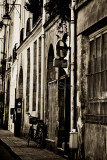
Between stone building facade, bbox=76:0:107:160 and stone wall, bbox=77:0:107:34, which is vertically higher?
stone wall, bbox=77:0:107:34

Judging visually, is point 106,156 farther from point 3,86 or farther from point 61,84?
point 3,86

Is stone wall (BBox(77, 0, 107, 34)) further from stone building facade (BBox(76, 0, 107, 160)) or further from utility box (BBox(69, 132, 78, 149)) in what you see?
utility box (BBox(69, 132, 78, 149))

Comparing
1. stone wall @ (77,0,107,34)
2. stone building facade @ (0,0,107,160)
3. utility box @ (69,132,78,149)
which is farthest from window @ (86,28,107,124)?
utility box @ (69,132,78,149)

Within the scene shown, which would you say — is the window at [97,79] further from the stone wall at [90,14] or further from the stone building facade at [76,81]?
the stone wall at [90,14]

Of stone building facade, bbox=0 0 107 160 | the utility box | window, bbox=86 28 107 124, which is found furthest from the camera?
the utility box

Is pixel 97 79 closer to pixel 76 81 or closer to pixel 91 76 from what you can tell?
pixel 91 76

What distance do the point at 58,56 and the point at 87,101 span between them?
7.03ft

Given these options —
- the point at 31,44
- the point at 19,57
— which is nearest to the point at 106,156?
the point at 31,44

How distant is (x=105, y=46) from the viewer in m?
9.07

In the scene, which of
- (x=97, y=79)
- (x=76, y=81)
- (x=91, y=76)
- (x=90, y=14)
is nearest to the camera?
(x=97, y=79)

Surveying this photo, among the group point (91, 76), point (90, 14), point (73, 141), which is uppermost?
point (90, 14)

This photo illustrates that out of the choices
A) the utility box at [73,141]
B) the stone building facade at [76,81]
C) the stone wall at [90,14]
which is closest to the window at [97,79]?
the stone building facade at [76,81]

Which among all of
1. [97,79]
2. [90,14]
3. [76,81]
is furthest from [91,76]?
[90,14]

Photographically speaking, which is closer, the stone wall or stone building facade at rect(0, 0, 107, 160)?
the stone wall
